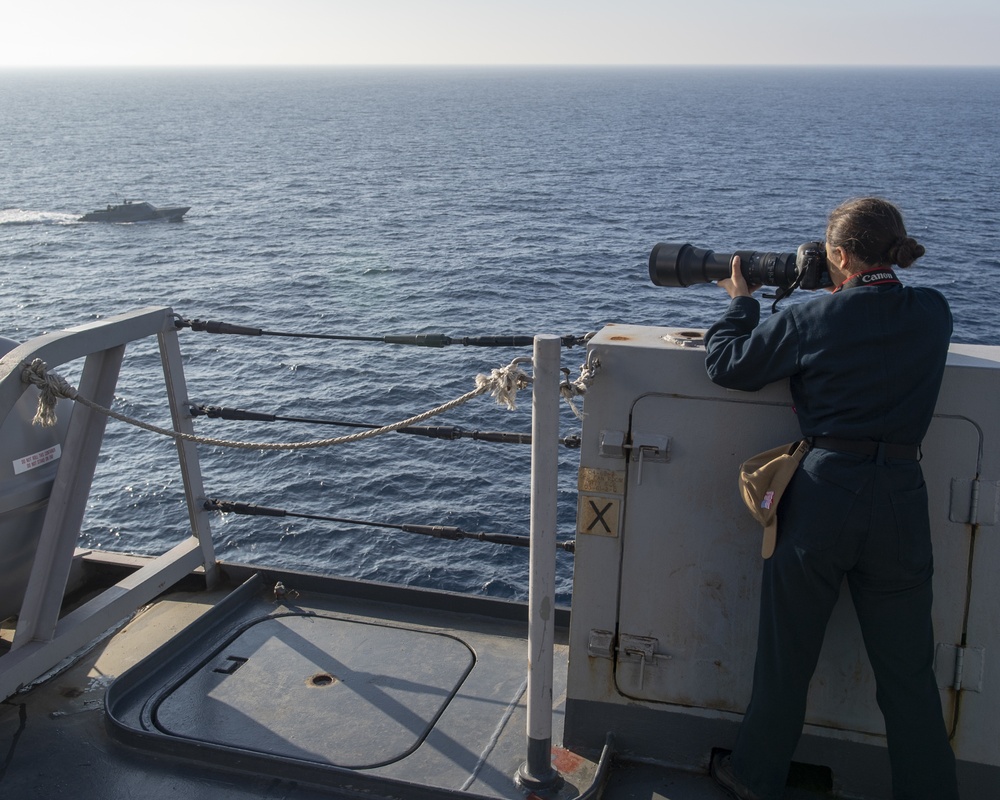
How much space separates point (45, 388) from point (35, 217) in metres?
56.8

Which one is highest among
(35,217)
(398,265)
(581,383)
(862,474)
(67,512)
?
(581,383)

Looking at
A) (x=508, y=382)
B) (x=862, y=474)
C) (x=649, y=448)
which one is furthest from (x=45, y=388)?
(x=862, y=474)

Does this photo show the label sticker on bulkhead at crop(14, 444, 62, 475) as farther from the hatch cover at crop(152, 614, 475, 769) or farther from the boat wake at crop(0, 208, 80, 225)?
the boat wake at crop(0, 208, 80, 225)

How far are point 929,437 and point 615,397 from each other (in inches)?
37.4

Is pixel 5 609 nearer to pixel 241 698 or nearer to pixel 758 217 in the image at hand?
pixel 241 698

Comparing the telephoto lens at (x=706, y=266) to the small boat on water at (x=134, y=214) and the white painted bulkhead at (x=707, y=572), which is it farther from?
the small boat on water at (x=134, y=214)

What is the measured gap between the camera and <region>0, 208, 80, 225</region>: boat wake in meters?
52.8

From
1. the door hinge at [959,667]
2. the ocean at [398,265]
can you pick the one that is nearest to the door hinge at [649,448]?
the door hinge at [959,667]

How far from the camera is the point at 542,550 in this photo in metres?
2.93

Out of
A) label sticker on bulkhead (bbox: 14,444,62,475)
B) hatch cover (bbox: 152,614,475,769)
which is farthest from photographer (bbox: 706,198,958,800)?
label sticker on bulkhead (bbox: 14,444,62,475)

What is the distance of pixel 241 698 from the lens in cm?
372

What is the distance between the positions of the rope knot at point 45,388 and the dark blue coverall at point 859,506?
7.21ft

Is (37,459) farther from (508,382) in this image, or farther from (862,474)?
(862,474)

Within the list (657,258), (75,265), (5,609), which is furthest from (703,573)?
(75,265)
